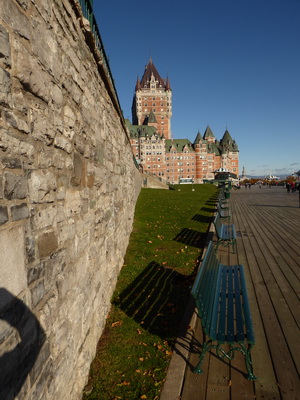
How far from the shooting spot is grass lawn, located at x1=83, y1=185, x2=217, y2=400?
3121mm

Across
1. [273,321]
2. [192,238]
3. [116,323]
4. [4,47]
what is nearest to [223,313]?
[273,321]

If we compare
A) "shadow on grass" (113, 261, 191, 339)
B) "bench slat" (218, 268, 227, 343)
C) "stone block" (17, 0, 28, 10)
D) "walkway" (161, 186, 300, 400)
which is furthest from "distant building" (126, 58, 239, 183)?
"stone block" (17, 0, 28, 10)

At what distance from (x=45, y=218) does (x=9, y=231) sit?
53 cm

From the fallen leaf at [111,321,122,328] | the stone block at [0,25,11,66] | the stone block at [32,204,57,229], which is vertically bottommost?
the fallen leaf at [111,321,122,328]

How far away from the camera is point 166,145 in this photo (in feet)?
294

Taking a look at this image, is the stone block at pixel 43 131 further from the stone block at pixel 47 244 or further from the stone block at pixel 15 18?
the stone block at pixel 47 244

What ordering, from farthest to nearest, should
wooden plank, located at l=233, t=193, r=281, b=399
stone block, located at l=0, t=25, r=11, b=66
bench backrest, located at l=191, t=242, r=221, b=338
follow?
1. bench backrest, located at l=191, t=242, r=221, b=338
2. wooden plank, located at l=233, t=193, r=281, b=399
3. stone block, located at l=0, t=25, r=11, b=66

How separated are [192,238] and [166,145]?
83.3 metres

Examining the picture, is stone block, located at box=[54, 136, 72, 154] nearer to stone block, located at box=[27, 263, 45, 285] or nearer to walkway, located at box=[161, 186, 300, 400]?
stone block, located at box=[27, 263, 45, 285]

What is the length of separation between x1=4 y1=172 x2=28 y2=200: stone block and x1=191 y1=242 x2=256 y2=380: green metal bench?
7.60 ft

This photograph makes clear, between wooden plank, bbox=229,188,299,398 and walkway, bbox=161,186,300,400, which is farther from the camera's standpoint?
wooden plank, bbox=229,188,299,398

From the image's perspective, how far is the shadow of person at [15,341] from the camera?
1445 millimetres

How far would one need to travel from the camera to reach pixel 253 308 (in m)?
4.54

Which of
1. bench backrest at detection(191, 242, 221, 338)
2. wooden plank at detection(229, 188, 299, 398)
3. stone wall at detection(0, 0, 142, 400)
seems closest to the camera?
stone wall at detection(0, 0, 142, 400)
